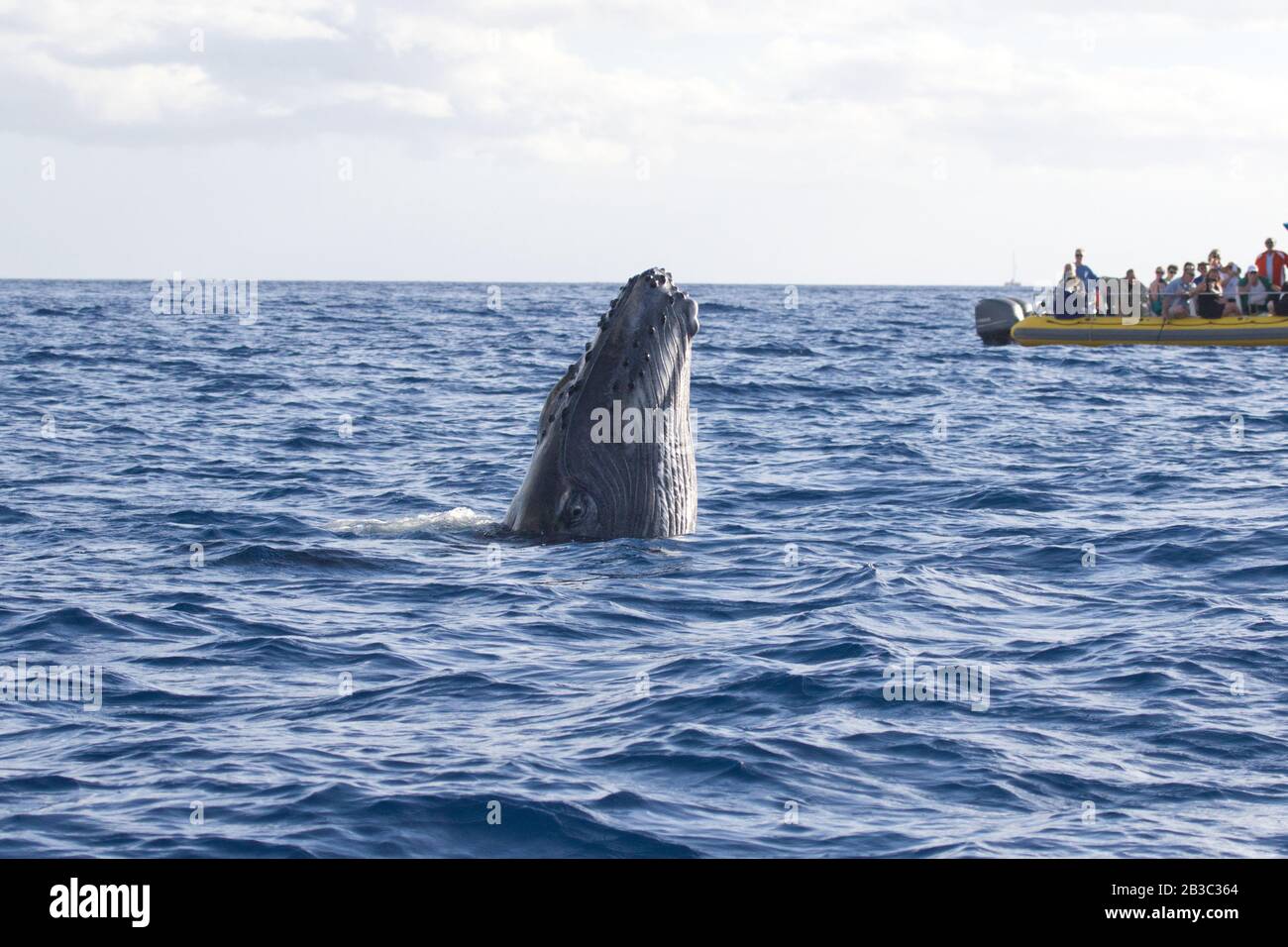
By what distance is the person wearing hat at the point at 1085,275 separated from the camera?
144ft

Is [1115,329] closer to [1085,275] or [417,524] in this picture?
[1085,275]

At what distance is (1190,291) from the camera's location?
1623 inches

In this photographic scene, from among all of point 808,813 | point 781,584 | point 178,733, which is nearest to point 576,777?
point 808,813

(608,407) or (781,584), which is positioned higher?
(608,407)

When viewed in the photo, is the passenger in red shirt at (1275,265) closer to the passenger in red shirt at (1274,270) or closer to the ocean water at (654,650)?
the passenger in red shirt at (1274,270)

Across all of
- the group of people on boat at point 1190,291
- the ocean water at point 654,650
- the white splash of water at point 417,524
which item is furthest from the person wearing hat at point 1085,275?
the white splash of water at point 417,524

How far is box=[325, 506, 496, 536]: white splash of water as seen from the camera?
14383 millimetres

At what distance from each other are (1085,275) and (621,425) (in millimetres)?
35483

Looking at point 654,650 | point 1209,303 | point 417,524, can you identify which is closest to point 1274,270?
point 1209,303

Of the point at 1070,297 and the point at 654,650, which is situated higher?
the point at 1070,297
